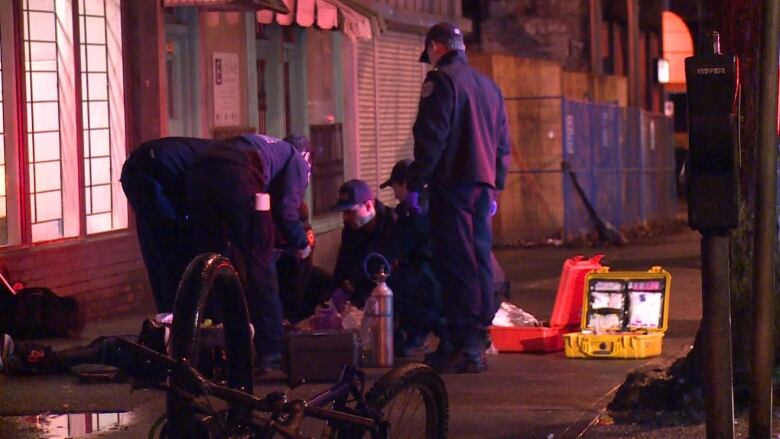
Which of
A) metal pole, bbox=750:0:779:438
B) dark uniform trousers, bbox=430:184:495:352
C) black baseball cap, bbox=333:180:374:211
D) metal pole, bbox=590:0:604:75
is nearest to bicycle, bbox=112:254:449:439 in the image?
metal pole, bbox=750:0:779:438

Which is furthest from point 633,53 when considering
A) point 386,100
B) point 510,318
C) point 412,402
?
point 412,402

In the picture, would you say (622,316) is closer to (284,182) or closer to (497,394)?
(497,394)

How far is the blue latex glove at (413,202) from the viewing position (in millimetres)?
9703

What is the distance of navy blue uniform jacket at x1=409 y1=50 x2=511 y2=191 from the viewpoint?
8.97 meters

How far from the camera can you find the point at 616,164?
22859 millimetres

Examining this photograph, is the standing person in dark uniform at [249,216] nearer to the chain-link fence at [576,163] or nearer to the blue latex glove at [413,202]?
the blue latex glove at [413,202]

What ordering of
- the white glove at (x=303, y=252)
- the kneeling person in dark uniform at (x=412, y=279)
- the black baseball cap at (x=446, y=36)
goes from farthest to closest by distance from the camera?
the kneeling person in dark uniform at (x=412, y=279) → the white glove at (x=303, y=252) → the black baseball cap at (x=446, y=36)

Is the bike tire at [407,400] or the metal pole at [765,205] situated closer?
the bike tire at [407,400]

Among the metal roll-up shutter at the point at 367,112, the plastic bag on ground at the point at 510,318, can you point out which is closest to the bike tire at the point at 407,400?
the plastic bag on ground at the point at 510,318

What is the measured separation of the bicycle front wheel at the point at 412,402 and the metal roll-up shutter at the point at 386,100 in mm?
Result: 10898

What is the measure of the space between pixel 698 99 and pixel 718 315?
2.78 feet

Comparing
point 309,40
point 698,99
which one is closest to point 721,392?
point 698,99

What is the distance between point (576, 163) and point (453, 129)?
39.9 ft

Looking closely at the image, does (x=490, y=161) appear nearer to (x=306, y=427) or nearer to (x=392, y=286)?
(x=392, y=286)
